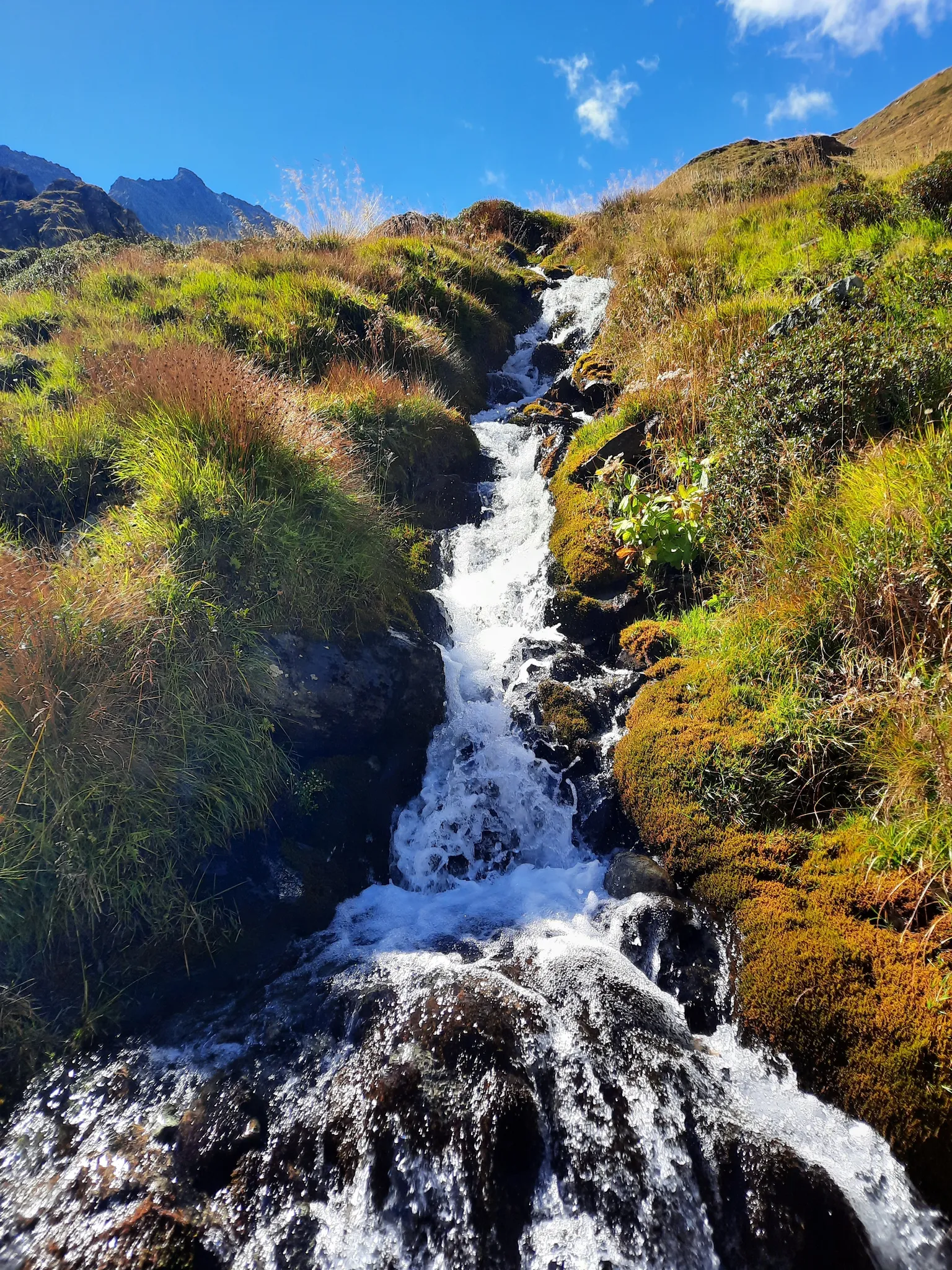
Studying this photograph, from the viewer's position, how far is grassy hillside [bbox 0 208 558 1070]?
11.1 ft

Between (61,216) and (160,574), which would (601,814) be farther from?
(61,216)

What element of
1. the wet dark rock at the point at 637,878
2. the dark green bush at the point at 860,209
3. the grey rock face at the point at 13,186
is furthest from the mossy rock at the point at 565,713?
the grey rock face at the point at 13,186

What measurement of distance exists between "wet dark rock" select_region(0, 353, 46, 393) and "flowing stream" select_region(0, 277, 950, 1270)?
716cm

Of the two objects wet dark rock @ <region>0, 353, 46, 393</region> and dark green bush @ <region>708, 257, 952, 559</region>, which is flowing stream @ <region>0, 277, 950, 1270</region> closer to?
dark green bush @ <region>708, 257, 952, 559</region>

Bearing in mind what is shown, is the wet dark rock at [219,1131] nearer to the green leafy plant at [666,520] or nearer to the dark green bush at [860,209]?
the green leafy plant at [666,520]

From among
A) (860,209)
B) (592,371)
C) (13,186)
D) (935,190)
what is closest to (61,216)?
(13,186)

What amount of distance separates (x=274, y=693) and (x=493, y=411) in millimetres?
8433

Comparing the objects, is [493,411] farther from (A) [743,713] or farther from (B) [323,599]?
(A) [743,713]

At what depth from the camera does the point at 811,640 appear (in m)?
4.07

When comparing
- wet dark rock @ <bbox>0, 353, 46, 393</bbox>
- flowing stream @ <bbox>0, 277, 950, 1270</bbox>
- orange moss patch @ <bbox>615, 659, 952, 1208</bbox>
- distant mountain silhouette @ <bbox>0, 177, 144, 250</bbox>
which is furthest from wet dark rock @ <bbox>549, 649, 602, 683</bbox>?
distant mountain silhouette @ <bbox>0, 177, 144, 250</bbox>

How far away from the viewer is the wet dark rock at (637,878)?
3920 millimetres

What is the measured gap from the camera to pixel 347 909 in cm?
424

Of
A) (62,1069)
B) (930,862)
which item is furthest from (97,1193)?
(930,862)

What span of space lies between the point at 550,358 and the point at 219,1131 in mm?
13068
